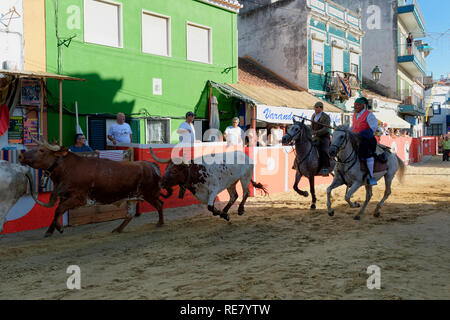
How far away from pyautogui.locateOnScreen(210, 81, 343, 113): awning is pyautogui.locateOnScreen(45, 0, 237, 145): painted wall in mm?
649

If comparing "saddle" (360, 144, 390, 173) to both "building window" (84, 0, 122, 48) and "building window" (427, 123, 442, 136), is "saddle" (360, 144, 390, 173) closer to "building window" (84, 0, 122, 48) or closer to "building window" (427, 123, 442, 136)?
"building window" (84, 0, 122, 48)

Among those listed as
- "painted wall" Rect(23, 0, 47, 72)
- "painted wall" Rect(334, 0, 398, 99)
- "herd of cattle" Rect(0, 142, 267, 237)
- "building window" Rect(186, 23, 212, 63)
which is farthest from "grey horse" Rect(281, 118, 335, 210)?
"painted wall" Rect(334, 0, 398, 99)

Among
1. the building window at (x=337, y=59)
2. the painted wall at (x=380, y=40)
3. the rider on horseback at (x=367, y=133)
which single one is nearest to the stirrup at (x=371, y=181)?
the rider on horseback at (x=367, y=133)

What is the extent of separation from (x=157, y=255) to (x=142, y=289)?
1.40 metres

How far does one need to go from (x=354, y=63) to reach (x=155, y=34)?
1594cm

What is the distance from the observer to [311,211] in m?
8.69

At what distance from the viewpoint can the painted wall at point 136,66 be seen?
1011cm

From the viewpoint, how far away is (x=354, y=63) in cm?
2447

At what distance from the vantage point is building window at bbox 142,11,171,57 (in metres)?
12.4

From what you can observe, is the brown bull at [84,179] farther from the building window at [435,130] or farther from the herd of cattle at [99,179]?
the building window at [435,130]

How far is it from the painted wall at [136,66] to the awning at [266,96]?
0.65 meters

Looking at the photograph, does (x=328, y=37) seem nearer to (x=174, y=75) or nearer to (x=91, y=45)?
(x=174, y=75)

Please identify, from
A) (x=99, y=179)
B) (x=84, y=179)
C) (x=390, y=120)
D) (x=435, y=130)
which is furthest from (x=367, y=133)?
(x=435, y=130)
